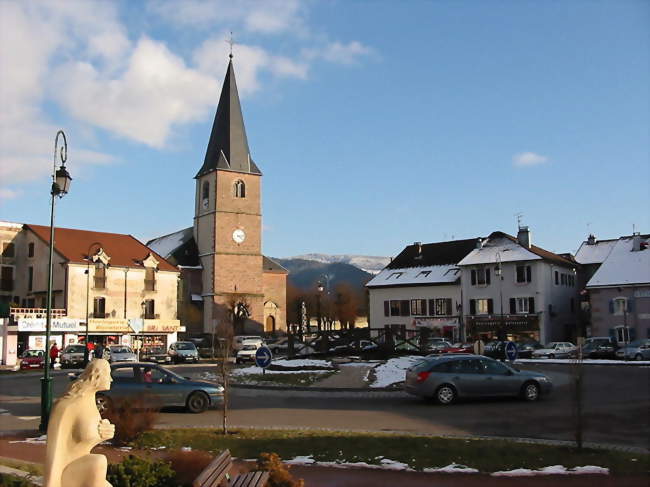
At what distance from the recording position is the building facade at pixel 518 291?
60.5 metres

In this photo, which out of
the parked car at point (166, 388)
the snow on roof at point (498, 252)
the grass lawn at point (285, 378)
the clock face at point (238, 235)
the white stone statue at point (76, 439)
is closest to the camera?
the white stone statue at point (76, 439)

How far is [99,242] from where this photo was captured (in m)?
65.2

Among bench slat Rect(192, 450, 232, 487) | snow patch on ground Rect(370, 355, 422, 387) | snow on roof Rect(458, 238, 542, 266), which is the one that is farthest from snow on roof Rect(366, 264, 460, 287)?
bench slat Rect(192, 450, 232, 487)

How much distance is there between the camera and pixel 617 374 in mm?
28781

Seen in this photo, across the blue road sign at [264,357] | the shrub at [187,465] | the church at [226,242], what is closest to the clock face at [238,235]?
the church at [226,242]

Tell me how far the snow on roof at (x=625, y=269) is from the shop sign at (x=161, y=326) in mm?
38654

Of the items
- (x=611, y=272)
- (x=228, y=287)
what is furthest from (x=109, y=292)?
(x=611, y=272)

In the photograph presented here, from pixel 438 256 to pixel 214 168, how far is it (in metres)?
30.1

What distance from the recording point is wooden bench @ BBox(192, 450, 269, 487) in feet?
23.6

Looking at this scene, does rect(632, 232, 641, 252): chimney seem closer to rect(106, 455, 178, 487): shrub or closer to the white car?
the white car

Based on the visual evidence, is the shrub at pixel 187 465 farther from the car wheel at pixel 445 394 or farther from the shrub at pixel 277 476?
the car wheel at pixel 445 394

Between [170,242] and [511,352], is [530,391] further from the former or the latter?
[170,242]

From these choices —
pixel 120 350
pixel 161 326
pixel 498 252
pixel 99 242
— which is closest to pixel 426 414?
pixel 120 350

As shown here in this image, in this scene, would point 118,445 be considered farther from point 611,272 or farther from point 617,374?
point 611,272
